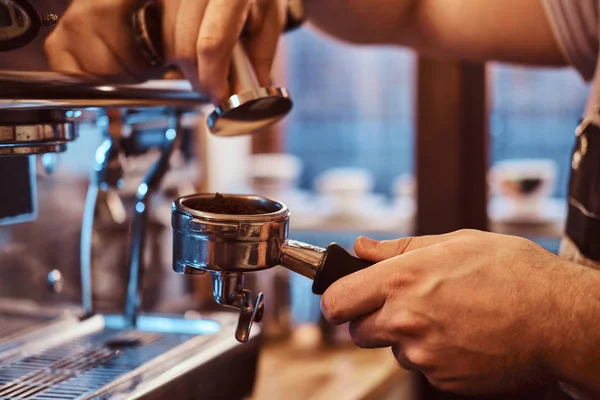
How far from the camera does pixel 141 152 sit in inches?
37.1

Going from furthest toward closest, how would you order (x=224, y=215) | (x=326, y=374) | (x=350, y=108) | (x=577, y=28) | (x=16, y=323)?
(x=350, y=108)
(x=326, y=374)
(x=577, y=28)
(x=16, y=323)
(x=224, y=215)

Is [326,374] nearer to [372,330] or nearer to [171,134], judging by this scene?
[171,134]

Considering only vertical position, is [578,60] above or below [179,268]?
above

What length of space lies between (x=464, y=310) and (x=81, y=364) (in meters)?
0.36

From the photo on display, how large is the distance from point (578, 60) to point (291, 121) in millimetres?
1782

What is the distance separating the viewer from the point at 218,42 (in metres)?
0.62

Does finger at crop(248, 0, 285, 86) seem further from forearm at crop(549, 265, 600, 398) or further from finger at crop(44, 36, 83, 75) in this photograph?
forearm at crop(549, 265, 600, 398)

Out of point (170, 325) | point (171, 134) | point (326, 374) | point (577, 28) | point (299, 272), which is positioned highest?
point (577, 28)

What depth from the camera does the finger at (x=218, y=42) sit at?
62 cm

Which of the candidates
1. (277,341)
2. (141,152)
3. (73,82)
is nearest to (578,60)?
(141,152)

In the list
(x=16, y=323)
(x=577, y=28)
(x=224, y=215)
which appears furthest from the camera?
(x=577, y=28)

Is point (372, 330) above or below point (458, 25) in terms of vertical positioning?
below

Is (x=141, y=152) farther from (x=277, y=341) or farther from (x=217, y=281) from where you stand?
(x=277, y=341)

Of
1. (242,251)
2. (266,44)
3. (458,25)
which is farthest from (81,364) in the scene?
(458,25)
